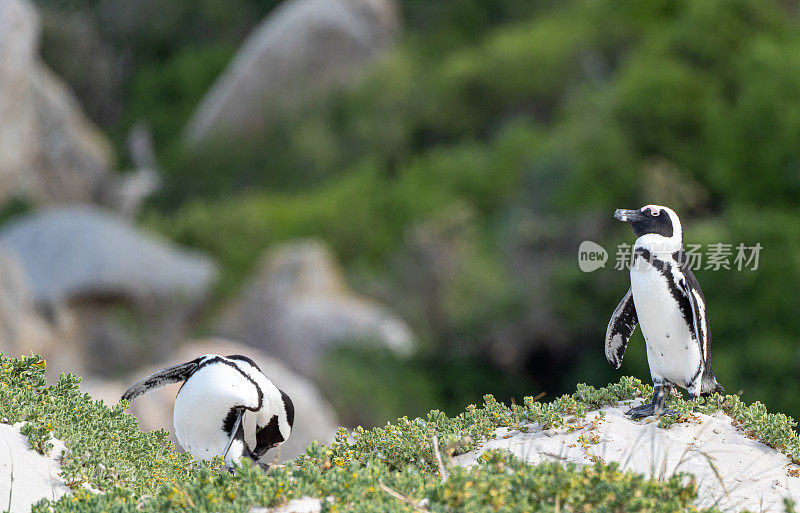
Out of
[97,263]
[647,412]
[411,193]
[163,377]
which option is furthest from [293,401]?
[411,193]

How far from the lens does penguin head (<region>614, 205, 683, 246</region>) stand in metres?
5.05

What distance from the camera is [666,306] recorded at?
16.5 ft

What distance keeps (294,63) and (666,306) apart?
88.1 feet

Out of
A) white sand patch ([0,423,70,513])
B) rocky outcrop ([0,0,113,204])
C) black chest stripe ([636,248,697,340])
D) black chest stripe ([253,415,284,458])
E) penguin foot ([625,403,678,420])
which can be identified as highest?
rocky outcrop ([0,0,113,204])

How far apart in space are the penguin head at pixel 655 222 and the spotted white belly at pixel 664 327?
0.17 meters

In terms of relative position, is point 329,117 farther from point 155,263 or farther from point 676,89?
point 676,89

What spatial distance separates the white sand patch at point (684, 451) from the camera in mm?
4645

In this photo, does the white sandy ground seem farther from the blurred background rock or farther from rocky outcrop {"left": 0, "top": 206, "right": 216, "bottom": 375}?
rocky outcrop {"left": 0, "top": 206, "right": 216, "bottom": 375}

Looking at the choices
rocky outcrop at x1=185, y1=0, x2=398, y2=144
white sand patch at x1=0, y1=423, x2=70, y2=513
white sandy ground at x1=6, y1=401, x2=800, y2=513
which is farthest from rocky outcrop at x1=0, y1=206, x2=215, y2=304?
white sandy ground at x1=6, y1=401, x2=800, y2=513

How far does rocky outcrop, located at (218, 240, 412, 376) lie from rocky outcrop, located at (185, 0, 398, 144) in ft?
35.4

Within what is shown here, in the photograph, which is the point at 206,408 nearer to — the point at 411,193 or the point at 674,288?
the point at 674,288

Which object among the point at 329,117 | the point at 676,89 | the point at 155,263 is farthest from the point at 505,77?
the point at 155,263

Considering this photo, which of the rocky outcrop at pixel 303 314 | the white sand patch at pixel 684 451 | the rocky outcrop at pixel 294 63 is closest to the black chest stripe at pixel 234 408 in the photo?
the white sand patch at pixel 684 451

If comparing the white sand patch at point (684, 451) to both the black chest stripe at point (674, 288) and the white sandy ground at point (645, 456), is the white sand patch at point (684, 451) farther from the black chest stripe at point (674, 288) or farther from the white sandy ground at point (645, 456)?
the black chest stripe at point (674, 288)
